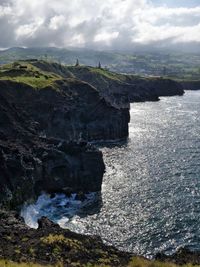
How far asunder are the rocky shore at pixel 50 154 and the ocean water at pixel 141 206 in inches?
221

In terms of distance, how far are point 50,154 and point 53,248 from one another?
50.1 m

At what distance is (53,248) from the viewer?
5112 centimetres

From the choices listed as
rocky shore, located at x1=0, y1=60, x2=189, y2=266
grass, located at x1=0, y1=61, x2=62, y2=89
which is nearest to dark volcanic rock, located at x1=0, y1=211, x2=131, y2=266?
rocky shore, located at x1=0, y1=60, x2=189, y2=266

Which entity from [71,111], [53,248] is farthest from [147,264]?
[71,111]

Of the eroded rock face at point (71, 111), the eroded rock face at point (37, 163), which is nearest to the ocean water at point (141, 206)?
the eroded rock face at point (37, 163)

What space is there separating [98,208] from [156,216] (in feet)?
43.7

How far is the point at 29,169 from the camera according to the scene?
89562 mm

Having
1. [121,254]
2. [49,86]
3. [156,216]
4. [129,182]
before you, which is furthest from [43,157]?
[49,86]

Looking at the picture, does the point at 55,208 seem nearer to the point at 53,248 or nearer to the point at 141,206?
the point at 141,206

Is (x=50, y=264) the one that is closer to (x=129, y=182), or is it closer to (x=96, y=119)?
(x=129, y=182)

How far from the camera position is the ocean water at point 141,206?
73375 millimetres

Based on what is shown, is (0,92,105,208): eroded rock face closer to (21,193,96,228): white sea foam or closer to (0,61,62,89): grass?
(21,193,96,228): white sea foam

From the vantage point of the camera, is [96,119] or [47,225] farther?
[96,119]

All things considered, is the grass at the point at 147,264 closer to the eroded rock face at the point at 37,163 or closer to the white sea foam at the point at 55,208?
the white sea foam at the point at 55,208
